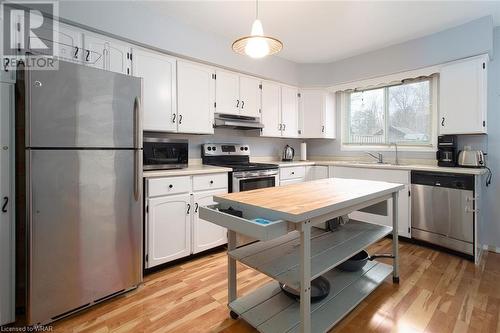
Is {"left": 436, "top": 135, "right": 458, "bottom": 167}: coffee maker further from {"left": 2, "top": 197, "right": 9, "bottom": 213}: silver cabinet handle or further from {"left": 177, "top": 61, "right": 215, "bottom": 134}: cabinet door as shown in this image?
{"left": 2, "top": 197, "right": 9, "bottom": 213}: silver cabinet handle

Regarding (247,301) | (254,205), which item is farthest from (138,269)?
(254,205)

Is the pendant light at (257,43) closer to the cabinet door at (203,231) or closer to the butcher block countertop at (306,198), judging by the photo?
the butcher block countertop at (306,198)

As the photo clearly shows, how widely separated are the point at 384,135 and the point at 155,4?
11.6ft

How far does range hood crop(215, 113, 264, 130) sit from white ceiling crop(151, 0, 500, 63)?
962mm

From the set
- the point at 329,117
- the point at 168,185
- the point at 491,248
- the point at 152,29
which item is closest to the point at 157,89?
the point at 152,29

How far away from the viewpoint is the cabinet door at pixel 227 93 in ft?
10.6

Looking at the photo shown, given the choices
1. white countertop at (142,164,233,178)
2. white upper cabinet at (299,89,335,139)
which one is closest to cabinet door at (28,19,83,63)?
white countertop at (142,164,233,178)

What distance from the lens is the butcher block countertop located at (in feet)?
4.39

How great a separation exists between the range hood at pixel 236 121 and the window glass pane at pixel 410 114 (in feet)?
6.63

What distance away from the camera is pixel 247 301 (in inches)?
70.4

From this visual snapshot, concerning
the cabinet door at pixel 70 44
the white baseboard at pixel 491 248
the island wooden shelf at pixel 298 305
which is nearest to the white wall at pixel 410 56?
the white baseboard at pixel 491 248

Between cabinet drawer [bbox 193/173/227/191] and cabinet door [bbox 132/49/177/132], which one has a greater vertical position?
cabinet door [bbox 132/49/177/132]

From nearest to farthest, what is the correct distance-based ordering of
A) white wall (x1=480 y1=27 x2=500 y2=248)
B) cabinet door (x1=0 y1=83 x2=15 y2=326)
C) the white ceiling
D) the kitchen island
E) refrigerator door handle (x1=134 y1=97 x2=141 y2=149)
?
the kitchen island < cabinet door (x1=0 y1=83 x2=15 y2=326) < refrigerator door handle (x1=134 y1=97 x2=141 y2=149) < the white ceiling < white wall (x1=480 y1=27 x2=500 y2=248)

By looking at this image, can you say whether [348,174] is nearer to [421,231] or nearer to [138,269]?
[421,231]
